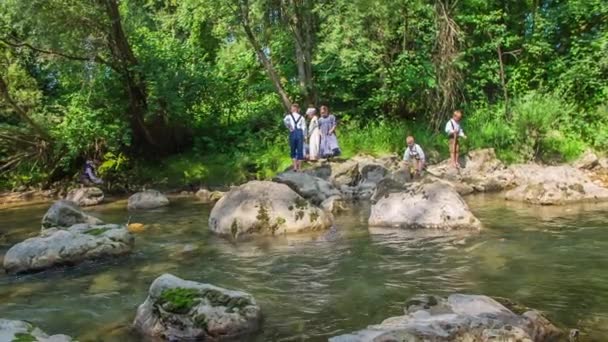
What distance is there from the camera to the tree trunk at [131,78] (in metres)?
18.8

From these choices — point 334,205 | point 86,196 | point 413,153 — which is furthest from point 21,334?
point 86,196

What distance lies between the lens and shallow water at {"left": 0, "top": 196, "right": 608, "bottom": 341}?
274 inches

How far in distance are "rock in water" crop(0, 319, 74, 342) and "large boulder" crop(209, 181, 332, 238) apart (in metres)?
6.10

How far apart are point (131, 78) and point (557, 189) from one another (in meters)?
13.1

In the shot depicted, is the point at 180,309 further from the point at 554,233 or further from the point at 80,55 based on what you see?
the point at 80,55

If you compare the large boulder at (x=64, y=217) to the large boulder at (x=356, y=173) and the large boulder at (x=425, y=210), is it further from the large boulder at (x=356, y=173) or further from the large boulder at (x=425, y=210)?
the large boulder at (x=356, y=173)

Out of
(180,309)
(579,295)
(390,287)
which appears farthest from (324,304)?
(579,295)

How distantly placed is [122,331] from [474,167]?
44.5 feet

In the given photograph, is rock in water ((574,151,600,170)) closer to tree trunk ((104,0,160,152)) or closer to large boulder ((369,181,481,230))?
large boulder ((369,181,481,230))

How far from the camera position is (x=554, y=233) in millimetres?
10797

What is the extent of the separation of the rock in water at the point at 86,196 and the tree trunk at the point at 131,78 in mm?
3051

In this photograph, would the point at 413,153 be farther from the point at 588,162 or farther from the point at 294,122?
the point at 588,162

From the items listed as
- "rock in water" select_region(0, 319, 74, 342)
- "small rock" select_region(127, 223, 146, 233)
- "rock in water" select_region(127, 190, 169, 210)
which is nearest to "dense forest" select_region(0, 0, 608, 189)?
"rock in water" select_region(127, 190, 169, 210)

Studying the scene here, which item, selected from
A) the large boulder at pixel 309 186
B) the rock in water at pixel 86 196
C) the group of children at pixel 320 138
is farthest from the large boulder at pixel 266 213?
the rock in water at pixel 86 196
